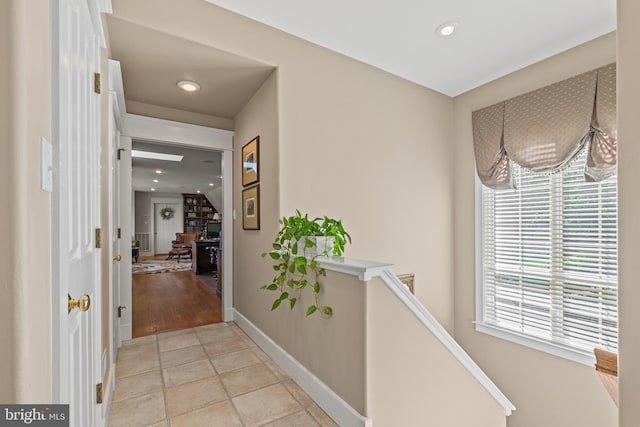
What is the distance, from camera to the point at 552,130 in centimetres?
266

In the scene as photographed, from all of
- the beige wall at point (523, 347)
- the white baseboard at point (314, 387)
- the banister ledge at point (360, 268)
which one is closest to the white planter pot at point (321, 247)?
the banister ledge at point (360, 268)

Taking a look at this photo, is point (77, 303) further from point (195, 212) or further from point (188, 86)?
point (195, 212)

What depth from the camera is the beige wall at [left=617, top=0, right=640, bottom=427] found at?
713 millimetres

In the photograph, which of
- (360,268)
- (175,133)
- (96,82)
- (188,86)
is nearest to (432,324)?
(360,268)

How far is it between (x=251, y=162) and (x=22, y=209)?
2.33m

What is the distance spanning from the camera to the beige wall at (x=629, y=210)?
0.71 m

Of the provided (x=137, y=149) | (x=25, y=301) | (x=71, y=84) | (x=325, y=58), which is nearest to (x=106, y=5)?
(x=71, y=84)

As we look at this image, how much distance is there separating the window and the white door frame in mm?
2861

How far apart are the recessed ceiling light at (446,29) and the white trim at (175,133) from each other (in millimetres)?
2302

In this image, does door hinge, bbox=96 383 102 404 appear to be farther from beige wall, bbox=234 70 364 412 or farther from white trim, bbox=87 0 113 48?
white trim, bbox=87 0 113 48

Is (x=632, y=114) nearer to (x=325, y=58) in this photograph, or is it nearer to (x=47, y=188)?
(x=47, y=188)

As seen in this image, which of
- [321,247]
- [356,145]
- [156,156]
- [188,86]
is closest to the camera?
[321,247]

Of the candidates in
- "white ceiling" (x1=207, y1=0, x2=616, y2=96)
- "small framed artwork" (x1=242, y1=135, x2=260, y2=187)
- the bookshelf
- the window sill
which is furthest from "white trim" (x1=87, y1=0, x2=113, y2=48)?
the bookshelf

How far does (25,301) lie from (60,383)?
35cm
